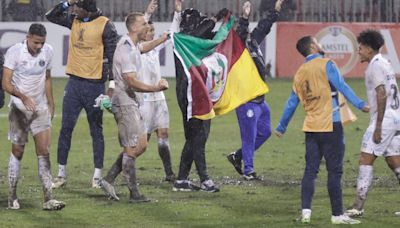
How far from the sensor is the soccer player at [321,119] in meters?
11.2

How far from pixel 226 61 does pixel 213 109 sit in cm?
66

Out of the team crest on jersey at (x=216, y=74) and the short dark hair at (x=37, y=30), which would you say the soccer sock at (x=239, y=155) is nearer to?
the team crest on jersey at (x=216, y=74)

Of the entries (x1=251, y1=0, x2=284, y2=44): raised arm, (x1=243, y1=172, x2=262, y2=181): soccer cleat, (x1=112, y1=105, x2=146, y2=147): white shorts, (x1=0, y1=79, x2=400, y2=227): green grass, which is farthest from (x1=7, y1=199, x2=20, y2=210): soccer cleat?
(x1=251, y1=0, x2=284, y2=44): raised arm

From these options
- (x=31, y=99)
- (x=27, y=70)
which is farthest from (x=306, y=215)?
(x=27, y=70)

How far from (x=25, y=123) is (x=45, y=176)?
0.62 metres

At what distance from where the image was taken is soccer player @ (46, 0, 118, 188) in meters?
14.0

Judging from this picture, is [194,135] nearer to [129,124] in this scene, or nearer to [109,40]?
[129,124]

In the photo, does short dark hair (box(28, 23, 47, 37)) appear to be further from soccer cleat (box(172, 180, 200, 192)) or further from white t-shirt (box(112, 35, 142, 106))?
soccer cleat (box(172, 180, 200, 192))

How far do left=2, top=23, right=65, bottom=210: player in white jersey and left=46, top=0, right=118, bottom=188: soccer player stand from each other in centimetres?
163

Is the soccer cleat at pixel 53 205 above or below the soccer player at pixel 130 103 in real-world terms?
below

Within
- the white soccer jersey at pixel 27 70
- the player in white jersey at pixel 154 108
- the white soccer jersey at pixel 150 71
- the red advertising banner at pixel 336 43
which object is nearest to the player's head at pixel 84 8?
the player in white jersey at pixel 154 108

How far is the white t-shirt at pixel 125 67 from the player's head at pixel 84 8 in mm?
1353

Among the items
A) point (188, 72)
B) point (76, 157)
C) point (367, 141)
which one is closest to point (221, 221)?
point (367, 141)

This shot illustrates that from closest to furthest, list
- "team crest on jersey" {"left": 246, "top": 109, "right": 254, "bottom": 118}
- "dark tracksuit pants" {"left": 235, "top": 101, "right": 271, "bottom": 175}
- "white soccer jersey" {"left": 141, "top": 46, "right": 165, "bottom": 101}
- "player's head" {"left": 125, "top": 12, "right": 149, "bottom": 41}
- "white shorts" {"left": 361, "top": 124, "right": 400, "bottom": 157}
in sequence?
"white shorts" {"left": 361, "top": 124, "right": 400, "bottom": 157} < "player's head" {"left": 125, "top": 12, "right": 149, "bottom": 41} < "white soccer jersey" {"left": 141, "top": 46, "right": 165, "bottom": 101} < "dark tracksuit pants" {"left": 235, "top": 101, "right": 271, "bottom": 175} < "team crest on jersey" {"left": 246, "top": 109, "right": 254, "bottom": 118}
